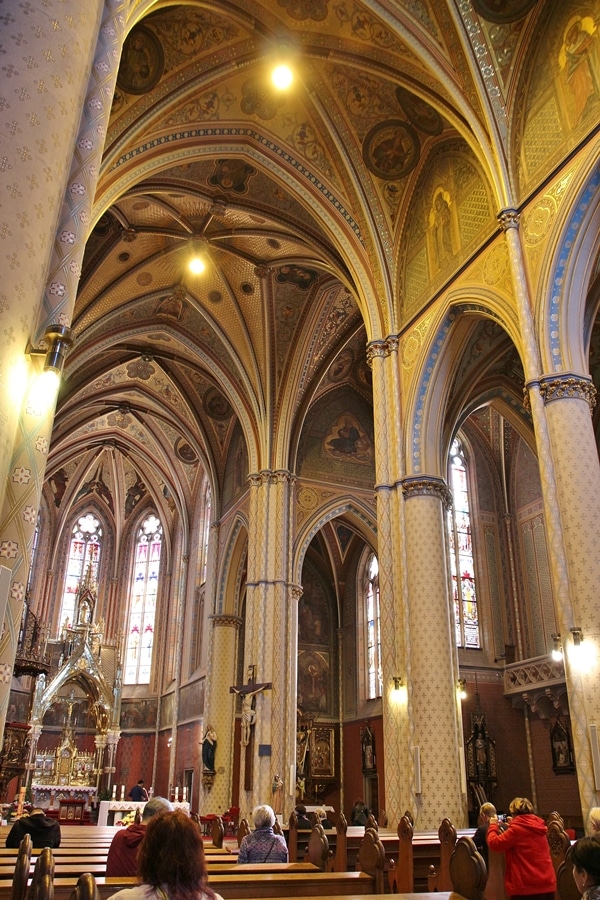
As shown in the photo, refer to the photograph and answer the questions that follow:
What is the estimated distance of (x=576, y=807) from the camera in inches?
723

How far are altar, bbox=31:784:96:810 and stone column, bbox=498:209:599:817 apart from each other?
21.6m

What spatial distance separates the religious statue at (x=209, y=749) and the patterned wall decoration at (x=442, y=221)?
544 inches

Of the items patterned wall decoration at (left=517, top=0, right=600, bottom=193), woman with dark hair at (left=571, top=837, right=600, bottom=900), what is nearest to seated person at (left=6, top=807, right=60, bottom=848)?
woman with dark hair at (left=571, top=837, right=600, bottom=900)

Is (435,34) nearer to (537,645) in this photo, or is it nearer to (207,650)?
(537,645)

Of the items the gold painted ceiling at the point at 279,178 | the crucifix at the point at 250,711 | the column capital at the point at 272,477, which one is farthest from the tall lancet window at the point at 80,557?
the crucifix at the point at 250,711

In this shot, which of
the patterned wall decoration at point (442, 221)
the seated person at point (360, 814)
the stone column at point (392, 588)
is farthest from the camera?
the seated person at point (360, 814)

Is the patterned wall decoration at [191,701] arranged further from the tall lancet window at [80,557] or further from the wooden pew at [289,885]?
the wooden pew at [289,885]

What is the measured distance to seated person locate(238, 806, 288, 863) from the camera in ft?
21.1

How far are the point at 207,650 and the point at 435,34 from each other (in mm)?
18610

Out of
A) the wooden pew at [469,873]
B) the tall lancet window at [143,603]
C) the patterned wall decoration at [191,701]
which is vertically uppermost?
the tall lancet window at [143,603]

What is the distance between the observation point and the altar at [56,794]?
26.3 metres

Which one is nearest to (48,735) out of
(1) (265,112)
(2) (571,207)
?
(1) (265,112)

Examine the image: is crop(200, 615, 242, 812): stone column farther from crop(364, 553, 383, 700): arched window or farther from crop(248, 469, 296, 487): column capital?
crop(248, 469, 296, 487): column capital

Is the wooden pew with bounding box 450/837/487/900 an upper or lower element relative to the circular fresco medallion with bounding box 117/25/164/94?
lower
